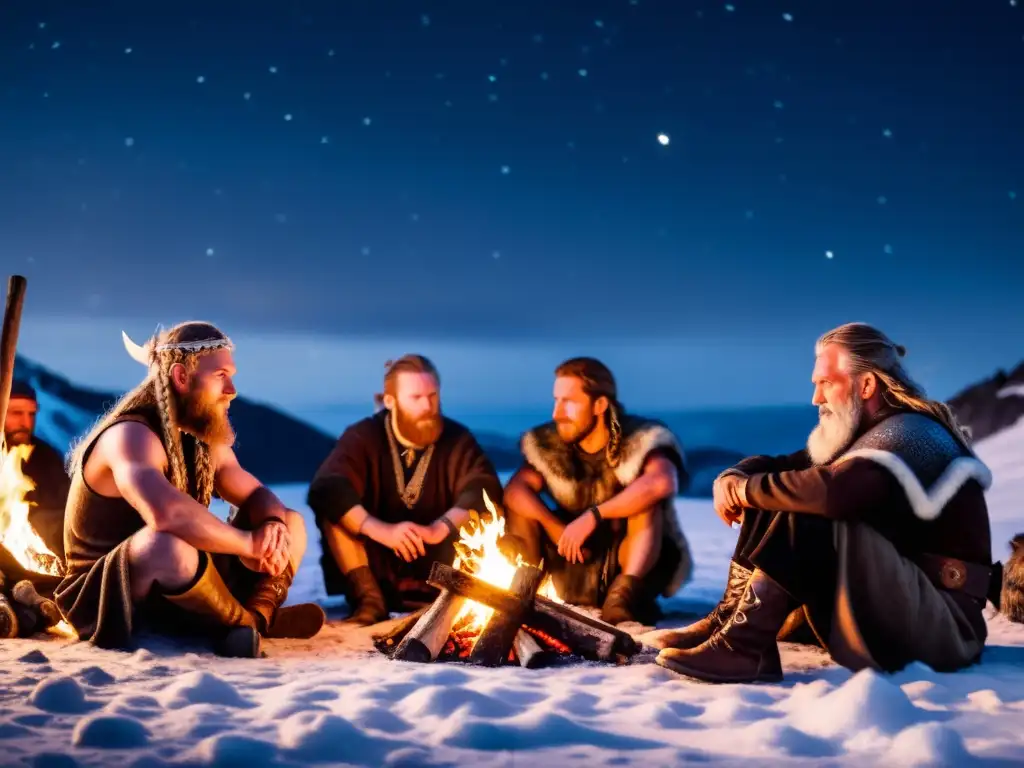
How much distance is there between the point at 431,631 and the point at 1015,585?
349 cm

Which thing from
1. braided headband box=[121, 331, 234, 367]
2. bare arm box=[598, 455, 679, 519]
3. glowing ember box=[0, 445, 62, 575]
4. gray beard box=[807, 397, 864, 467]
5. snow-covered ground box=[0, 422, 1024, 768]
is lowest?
snow-covered ground box=[0, 422, 1024, 768]

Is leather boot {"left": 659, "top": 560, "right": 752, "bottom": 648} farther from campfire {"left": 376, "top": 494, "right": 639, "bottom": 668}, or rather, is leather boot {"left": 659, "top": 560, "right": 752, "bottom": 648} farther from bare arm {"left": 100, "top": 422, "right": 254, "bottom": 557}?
bare arm {"left": 100, "top": 422, "right": 254, "bottom": 557}

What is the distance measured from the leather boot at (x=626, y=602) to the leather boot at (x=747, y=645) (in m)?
1.70

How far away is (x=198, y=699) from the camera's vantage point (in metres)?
3.66

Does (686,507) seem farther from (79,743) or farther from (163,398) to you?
(79,743)

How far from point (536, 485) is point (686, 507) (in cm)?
843

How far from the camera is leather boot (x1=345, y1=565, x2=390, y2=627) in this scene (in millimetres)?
5934

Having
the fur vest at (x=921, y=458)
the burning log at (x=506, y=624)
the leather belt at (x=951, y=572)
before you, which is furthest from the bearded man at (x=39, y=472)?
the leather belt at (x=951, y=572)

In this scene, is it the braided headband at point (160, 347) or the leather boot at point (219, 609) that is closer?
the leather boot at point (219, 609)

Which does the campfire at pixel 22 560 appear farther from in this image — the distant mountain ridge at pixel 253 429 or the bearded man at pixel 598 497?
the distant mountain ridge at pixel 253 429

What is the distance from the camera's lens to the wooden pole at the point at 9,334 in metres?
5.18

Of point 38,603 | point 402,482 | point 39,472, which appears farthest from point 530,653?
point 39,472

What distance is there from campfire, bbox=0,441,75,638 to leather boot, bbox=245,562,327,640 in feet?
2.95

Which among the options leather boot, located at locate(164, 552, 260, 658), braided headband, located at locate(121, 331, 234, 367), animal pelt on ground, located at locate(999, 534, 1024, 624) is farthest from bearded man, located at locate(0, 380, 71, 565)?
animal pelt on ground, located at locate(999, 534, 1024, 624)
